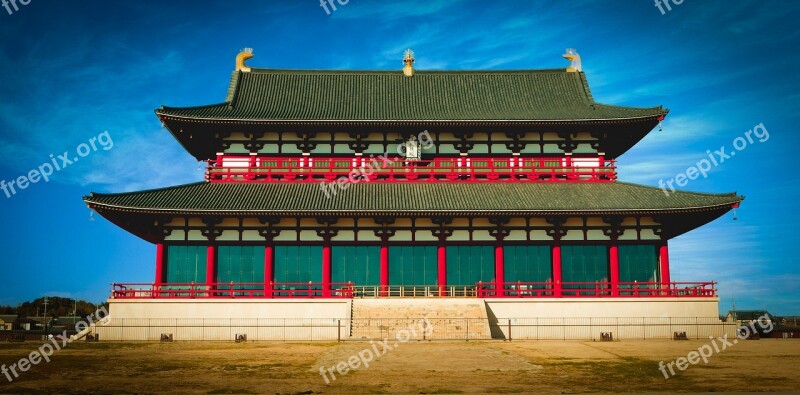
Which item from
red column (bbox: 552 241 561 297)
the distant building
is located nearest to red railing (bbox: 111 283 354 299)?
red column (bbox: 552 241 561 297)

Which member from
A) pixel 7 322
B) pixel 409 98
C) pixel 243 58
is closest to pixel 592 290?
pixel 409 98

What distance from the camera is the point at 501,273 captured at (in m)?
36.2

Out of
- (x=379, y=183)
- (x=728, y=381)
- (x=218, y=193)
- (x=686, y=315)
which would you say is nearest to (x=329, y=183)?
(x=379, y=183)

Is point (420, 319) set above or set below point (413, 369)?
above

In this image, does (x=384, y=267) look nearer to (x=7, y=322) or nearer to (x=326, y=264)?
(x=326, y=264)

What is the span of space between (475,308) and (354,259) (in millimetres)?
7605

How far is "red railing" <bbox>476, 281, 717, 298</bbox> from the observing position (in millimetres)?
35125

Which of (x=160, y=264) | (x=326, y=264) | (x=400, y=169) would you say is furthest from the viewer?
(x=400, y=169)

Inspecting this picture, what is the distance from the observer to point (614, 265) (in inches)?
1425

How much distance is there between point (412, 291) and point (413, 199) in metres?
5.10

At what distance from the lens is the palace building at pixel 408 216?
113 ft

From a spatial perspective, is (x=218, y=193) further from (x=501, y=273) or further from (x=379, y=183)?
(x=501, y=273)

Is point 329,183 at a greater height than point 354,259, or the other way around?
point 329,183

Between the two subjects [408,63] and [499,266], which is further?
[408,63]
